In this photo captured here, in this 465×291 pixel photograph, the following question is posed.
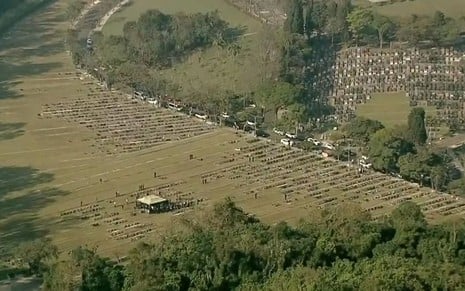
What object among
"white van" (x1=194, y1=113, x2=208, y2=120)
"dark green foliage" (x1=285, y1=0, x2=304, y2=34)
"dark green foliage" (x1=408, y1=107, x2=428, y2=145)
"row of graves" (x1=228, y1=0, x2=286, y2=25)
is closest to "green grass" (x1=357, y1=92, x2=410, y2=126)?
"dark green foliage" (x1=408, y1=107, x2=428, y2=145)

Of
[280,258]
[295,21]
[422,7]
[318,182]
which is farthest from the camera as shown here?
[422,7]

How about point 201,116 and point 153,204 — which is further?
point 201,116

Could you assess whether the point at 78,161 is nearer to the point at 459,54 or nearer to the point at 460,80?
the point at 460,80

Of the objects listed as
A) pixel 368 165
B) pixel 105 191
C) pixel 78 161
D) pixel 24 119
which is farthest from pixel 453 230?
pixel 24 119

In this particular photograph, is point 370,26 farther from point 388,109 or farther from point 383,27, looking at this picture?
point 388,109

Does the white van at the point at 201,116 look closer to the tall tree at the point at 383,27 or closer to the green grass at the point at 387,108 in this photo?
the green grass at the point at 387,108

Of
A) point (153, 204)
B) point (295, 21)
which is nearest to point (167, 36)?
point (295, 21)

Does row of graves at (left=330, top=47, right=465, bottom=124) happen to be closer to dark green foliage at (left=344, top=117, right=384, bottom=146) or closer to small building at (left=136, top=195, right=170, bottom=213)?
dark green foliage at (left=344, top=117, right=384, bottom=146)
